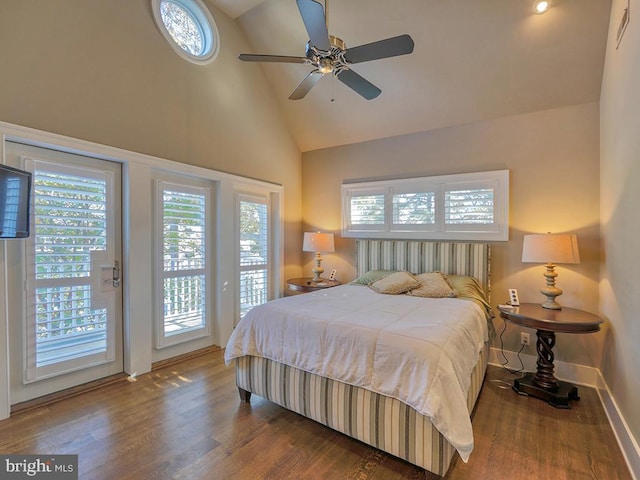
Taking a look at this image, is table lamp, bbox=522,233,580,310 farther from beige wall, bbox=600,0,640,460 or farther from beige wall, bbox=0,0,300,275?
beige wall, bbox=0,0,300,275

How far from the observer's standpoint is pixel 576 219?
10.1ft

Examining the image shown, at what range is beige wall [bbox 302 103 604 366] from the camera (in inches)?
119

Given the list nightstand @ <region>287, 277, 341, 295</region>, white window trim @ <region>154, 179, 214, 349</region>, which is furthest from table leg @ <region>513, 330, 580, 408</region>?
white window trim @ <region>154, 179, 214, 349</region>

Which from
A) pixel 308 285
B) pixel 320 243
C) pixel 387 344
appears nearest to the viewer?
pixel 387 344

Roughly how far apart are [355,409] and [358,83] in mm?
2460

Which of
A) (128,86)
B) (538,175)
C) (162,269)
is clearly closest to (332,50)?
(128,86)

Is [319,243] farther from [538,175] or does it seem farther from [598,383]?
[598,383]

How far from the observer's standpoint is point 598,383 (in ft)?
9.35

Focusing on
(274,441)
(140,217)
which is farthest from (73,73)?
(274,441)

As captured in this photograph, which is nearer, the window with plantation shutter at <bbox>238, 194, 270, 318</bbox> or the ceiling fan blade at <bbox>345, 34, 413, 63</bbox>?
the ceiling fan blade at <bbox>345, 34, 413, 63</bbox>

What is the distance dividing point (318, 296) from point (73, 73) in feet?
9.11

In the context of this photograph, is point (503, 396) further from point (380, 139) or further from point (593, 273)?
point (380, 139)

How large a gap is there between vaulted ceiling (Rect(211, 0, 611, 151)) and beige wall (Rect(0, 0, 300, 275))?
61cm

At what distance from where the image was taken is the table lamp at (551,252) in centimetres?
273
